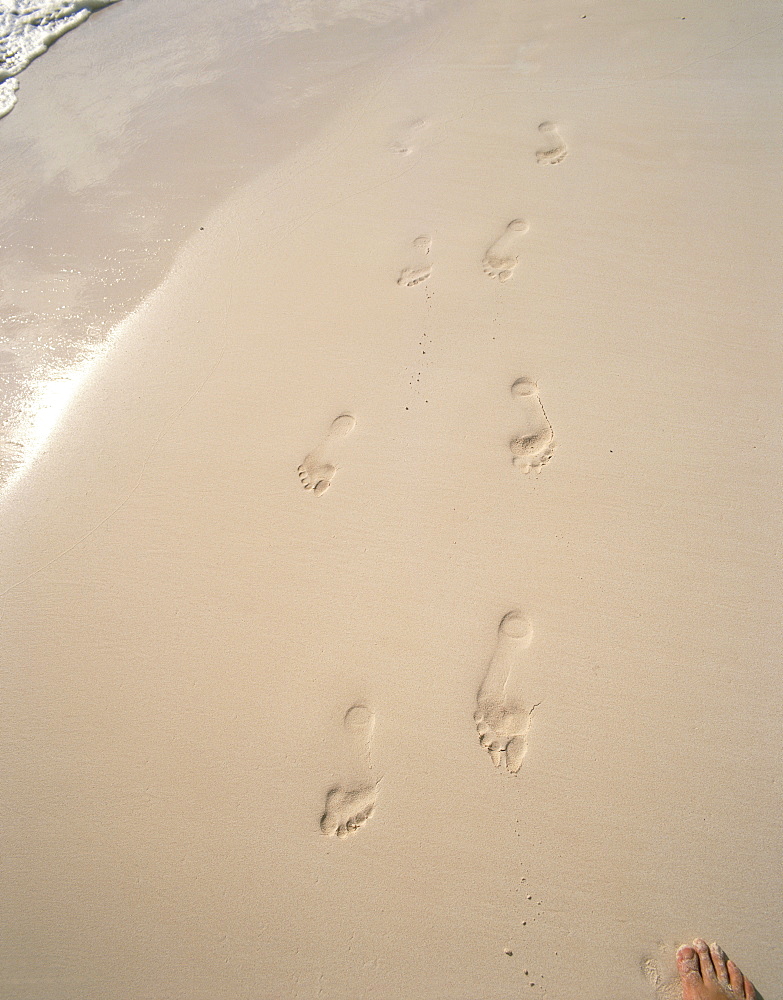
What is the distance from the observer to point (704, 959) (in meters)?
1.95

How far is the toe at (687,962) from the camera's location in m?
1.94

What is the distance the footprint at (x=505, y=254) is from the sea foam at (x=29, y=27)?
507cm

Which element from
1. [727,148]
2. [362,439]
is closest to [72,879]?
[362,439]

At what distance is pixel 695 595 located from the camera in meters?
2.53

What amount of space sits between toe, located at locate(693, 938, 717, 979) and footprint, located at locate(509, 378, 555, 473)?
75.7 inches

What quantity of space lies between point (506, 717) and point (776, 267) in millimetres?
3006

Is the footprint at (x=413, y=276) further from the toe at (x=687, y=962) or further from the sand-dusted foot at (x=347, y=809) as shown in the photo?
the toe at (x=687, y=962)

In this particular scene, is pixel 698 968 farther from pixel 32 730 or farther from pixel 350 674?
pixel 32 730

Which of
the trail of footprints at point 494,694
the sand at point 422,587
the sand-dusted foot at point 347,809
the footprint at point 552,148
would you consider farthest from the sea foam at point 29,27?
the sand-dusted foot at point 347,809

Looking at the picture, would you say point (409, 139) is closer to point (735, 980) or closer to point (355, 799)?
point (355, 799)

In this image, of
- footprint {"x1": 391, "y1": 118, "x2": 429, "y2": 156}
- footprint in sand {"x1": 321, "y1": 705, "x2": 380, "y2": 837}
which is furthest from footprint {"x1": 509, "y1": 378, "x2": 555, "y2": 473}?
footprint {"x1": 391, "y1": 118, "x2": 429, "y2": 156}

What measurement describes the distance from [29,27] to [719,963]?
9201mm

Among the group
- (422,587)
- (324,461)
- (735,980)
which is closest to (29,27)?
(324,461)

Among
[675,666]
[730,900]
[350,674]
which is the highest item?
[350,674]
